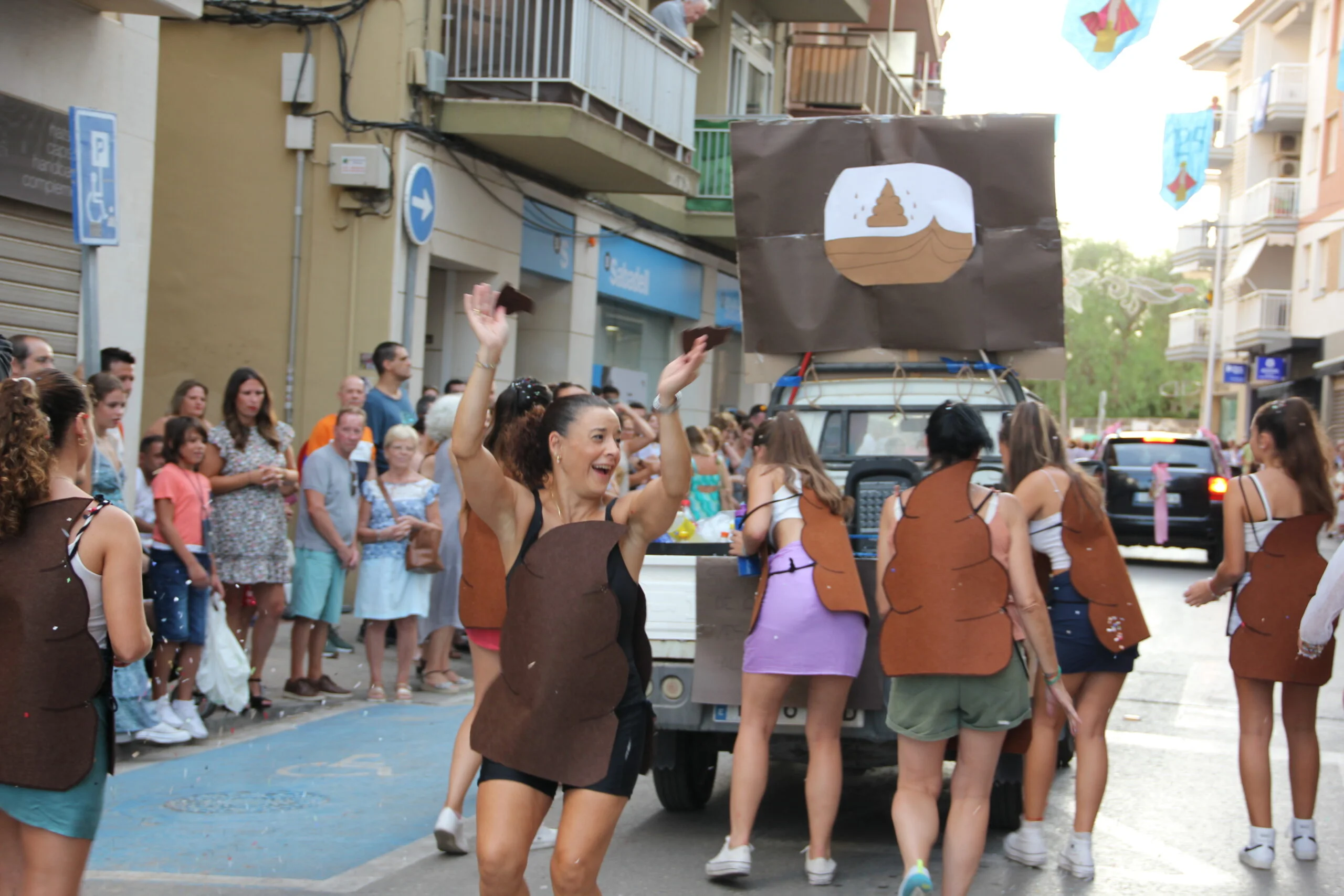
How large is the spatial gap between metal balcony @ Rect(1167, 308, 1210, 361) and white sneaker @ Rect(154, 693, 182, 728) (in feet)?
179

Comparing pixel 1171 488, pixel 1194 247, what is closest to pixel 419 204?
pixel 1171 488

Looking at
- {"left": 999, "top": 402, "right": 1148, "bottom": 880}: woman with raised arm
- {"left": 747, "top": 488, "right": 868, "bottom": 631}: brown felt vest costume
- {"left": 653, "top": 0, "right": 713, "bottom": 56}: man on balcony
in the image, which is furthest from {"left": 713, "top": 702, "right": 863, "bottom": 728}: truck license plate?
{"left": 653, "top": 0, "right": 713, "bottom": 56}: man on balcony

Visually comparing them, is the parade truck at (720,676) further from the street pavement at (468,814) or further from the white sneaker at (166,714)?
the white sneaker at (166,714)

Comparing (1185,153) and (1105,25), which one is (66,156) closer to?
(1105,25)

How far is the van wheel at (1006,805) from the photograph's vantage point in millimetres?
6359

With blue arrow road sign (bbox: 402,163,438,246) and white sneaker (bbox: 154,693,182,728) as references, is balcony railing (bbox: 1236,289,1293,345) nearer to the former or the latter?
blue arrow road sign (bbox: 402,163,438,246)

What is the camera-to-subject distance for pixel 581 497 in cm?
392

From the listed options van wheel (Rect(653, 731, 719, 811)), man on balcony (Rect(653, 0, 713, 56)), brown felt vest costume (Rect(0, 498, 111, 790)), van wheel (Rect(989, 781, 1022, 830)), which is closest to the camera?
brown felt vest costume (Rect(0, 498, 111, 790))

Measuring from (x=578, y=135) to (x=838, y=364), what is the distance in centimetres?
602

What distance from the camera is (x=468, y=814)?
22.1 feet

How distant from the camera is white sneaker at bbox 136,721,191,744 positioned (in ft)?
24.9

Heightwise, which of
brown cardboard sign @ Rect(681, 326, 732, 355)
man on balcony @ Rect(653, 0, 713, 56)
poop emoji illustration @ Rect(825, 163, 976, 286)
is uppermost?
man on balcony @ Rect(653, 0, 713, 56)

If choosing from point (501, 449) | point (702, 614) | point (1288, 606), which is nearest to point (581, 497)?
point (501, 449)

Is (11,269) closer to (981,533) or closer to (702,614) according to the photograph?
(702,614)
